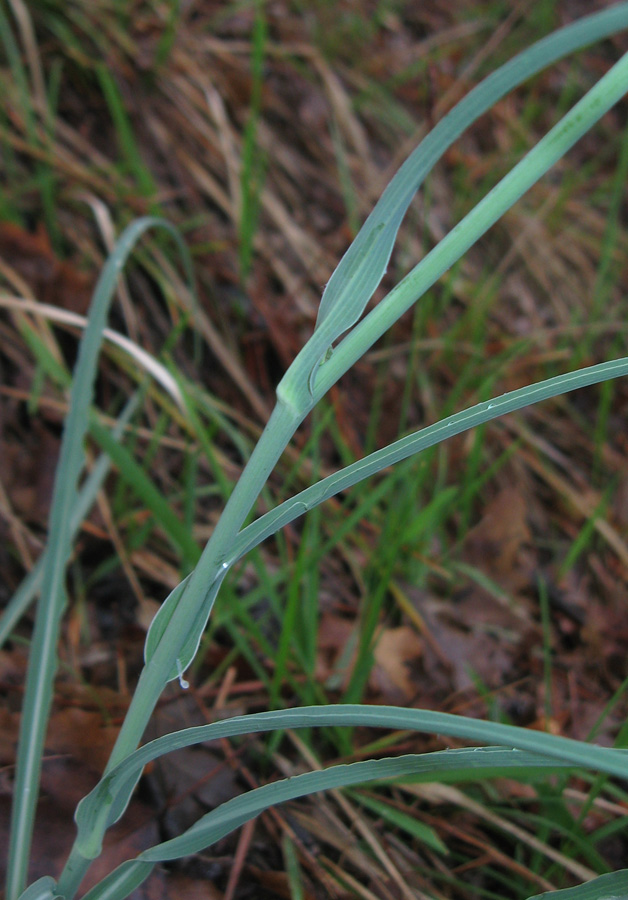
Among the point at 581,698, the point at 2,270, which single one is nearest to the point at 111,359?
the point at 2,270

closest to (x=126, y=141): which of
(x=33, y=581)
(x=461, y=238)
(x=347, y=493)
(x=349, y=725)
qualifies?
(x=347, y=493)

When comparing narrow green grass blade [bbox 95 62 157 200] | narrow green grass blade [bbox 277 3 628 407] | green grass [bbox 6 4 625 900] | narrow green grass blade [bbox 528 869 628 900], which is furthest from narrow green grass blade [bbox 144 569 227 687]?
narrow green grass blade [bbox 95 62 157 200]

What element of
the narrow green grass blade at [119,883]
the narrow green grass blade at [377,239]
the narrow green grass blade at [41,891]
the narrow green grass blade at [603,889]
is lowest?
the narrow green grass blade at [119,883]

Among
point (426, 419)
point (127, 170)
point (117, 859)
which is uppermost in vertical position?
point (127, 170)

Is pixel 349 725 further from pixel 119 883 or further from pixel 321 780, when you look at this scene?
pixel 119 883

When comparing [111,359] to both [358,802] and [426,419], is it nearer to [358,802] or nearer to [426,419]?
[426,419]

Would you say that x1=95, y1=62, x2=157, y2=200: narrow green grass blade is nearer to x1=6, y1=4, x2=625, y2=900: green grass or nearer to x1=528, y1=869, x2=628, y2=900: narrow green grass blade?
x1=6, y1=4, x2=625, y2=900: green grass

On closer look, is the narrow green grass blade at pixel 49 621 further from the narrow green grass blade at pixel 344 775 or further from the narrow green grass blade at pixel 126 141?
the narrow green grass blade at pixel 126 141

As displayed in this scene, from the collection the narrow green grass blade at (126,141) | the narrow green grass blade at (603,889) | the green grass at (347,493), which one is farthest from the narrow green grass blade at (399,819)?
the narrow green grass blade at (126,141)
